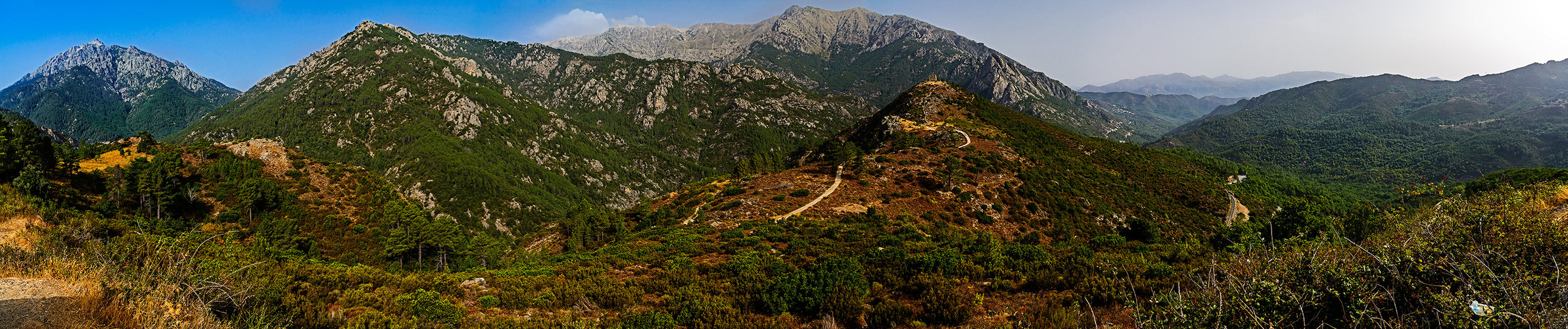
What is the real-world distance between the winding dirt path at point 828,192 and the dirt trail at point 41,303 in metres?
25.6

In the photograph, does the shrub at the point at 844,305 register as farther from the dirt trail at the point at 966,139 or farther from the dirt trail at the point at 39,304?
the dirt trail at the point at 966,139

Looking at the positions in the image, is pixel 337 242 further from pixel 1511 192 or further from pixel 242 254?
pixel 1511 192

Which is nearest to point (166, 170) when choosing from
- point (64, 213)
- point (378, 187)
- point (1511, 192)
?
point (378, 187)

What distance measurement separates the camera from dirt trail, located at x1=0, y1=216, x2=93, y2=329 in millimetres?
5902

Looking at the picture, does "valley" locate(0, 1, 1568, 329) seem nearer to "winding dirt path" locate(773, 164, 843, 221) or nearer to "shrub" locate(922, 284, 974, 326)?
"shrub" locate(922, 284, 974, 326)

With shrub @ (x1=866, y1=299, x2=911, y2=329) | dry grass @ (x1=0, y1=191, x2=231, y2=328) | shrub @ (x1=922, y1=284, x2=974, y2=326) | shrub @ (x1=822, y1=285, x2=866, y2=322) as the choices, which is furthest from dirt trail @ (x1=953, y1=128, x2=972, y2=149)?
dry grass @ (x1=0, y1=191, x2=231, y2=328)

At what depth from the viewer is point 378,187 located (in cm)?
5612

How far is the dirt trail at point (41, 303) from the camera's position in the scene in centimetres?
590

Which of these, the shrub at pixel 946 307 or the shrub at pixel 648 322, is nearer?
the shrub at pixel 946 307

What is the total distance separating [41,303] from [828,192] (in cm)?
3526

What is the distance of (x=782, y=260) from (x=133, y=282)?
48.9 feet

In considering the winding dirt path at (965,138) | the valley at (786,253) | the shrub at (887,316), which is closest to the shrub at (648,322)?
the valley at (786,253)

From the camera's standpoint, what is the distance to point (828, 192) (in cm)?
3888

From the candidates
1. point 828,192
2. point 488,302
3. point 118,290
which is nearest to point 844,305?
point 488,302
